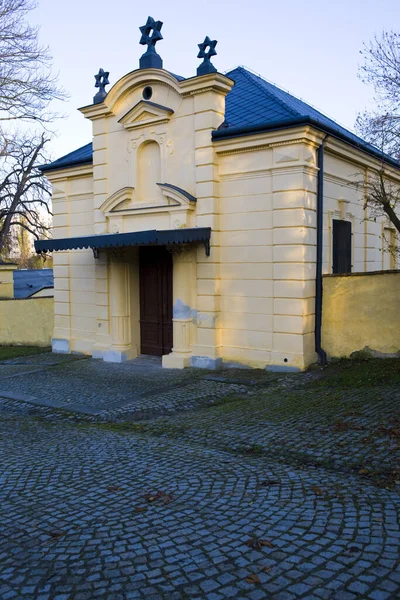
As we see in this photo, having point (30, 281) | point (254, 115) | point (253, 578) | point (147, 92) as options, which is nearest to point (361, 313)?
point (254, 115)

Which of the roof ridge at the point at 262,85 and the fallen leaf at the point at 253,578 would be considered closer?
the fallen leaf at the point at 253,578

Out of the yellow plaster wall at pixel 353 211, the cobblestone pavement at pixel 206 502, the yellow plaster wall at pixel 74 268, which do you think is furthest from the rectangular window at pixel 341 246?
the yellow plaster wall at pixel 74 268

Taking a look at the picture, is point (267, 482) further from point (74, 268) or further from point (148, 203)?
point (74, 268)

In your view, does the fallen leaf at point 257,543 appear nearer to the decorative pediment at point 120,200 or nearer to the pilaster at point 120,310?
the pilaster at point 120,310

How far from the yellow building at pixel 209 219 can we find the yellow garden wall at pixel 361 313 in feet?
1.17

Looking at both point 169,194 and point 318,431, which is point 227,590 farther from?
point 169,194

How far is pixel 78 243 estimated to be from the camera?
12.7m

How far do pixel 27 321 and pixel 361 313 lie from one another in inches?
409

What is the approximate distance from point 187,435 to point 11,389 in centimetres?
499

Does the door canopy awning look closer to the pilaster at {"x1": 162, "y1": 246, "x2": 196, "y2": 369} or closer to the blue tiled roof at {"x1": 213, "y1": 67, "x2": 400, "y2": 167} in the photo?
the pilaster at {"x1": 162, "y1": 246, "x2": 196, "y2": 369}

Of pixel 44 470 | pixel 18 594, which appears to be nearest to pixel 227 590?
pixel 18 594

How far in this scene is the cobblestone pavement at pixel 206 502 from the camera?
380 cm

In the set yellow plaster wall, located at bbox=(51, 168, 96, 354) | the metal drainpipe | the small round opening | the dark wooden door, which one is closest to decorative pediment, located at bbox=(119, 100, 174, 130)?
the small round opening

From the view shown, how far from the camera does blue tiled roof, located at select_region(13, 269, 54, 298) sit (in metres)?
25.7
